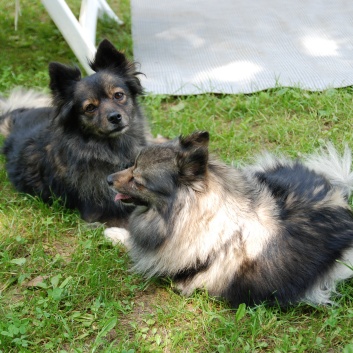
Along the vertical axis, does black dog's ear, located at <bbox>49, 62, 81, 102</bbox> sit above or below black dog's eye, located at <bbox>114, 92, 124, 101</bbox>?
above

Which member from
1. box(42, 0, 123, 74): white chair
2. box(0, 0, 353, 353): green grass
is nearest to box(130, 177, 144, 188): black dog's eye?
box(0, 0, 353, 353): green grass

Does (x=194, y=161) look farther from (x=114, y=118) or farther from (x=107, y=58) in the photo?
(x=107, y=58)

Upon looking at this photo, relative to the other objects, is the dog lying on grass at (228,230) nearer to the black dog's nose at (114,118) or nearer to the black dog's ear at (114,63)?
the black dog's nose at (114,118)

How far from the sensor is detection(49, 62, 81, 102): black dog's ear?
3.62 meters

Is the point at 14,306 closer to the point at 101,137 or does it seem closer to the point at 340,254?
the point at 101,137

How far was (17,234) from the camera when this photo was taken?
380 cm

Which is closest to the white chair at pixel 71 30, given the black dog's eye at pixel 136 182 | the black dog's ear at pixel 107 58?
the black dog's ear at pixel 107 58

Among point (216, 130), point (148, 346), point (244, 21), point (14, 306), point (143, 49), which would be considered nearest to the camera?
point (148, 346)

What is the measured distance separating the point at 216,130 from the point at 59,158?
167 cm

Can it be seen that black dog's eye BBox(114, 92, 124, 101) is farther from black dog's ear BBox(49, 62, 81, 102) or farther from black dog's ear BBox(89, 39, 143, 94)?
black dog's ear BBox(49, 62, 81, 102)

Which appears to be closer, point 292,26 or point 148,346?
point 148,346

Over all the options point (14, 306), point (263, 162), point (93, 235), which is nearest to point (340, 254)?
point (263, 162)

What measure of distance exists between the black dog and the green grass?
0.56 ft

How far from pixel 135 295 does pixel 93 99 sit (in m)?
1.40
